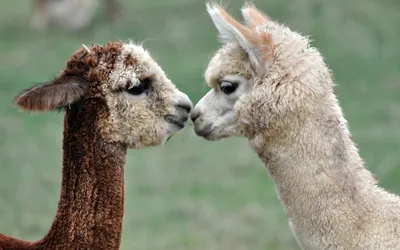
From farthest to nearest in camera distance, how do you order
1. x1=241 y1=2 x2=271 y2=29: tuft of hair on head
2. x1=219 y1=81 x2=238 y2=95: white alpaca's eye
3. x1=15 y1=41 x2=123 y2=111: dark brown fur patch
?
x1=241 y1=2 x2=271 y2=29: tuft of hair on head → x1=219 y1=81 x2=238 y2=95: white alpaca's eye → x1=15 y1=41 x2=123 y2=111: dark brown fur patch

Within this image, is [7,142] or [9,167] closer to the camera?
[9,167]

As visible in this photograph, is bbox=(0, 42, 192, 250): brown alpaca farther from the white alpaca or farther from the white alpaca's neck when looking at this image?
the white alpaca's neck

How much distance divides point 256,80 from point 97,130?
859 millimetres

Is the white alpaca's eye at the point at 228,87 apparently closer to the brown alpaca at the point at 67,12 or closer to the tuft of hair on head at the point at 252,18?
the tuft of hair on head at the point at 252,18

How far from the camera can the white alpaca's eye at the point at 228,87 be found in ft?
19.0

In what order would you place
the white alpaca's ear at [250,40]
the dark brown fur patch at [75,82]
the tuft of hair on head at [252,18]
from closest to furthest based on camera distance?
the dark brown fur patch at [75,82]
the white alpaca's ear at [250,40]
the tuft of hair on head at [252,18]

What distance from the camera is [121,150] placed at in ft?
18.9

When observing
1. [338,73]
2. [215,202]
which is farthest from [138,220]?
[338,73]

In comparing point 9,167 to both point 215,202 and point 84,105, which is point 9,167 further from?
point 84,105

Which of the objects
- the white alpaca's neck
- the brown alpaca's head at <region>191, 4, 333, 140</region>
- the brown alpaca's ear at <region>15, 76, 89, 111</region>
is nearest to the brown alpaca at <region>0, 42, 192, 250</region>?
the brown alpaca's ear at <region>15, 76, 89, 111</region>

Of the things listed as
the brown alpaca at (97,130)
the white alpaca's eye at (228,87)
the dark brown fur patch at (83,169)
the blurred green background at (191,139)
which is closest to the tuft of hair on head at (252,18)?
the white alpaca's eye at (228,87)

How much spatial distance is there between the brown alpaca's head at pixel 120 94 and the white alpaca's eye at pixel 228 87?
0.87ft

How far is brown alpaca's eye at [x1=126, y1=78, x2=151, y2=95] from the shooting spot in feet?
19.0

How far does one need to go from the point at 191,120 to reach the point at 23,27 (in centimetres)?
1714
